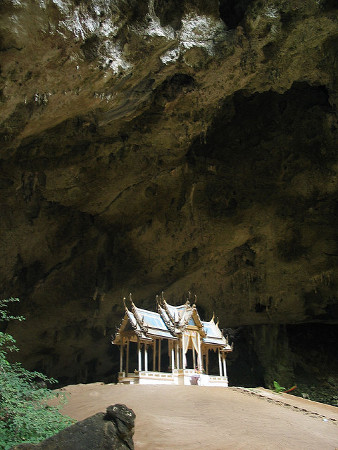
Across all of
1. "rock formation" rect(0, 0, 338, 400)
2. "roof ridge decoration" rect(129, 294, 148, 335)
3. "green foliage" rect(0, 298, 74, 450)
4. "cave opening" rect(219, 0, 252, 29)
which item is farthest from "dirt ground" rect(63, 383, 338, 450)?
"cave opening" rect(219, 0, 252, 29)

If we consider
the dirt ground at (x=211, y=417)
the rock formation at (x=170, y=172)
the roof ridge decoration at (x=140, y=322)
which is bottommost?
the dirt ground at (x=211, y=417)

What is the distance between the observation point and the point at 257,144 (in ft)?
46.4

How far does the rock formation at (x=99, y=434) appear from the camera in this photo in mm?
4496

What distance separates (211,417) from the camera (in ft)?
24.4

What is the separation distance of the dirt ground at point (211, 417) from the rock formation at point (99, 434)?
1.16 metres

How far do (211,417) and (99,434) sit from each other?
3.30m

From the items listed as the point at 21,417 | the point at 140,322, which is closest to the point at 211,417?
the point at 21,417

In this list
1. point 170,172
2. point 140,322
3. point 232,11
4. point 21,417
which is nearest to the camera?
point 21,417

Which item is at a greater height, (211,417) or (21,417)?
(21,417)

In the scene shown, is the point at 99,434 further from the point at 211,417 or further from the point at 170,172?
the point at 170,172

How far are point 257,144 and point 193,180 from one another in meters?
2.59

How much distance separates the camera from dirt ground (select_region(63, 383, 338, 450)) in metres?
6.25

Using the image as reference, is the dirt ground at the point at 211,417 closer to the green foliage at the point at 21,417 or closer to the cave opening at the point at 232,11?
the green foliage at the point at 21,417

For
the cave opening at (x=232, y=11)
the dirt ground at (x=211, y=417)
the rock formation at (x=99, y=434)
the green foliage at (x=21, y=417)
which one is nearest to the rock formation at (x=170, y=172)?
the cave opening at (x=232, y=11)
